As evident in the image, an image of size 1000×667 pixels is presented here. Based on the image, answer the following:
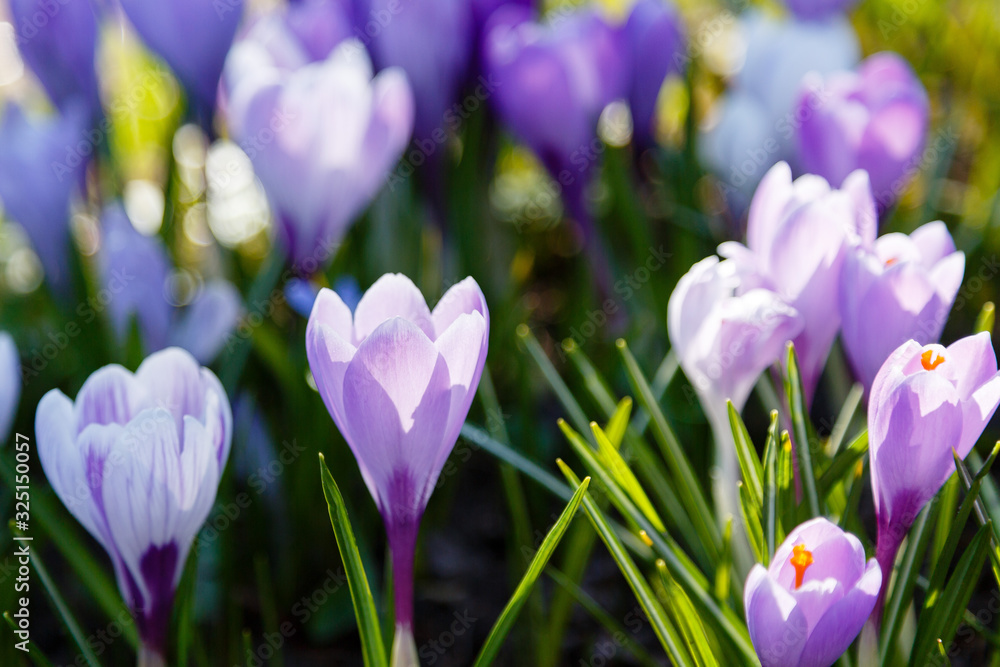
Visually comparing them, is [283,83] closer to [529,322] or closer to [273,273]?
[273,273]

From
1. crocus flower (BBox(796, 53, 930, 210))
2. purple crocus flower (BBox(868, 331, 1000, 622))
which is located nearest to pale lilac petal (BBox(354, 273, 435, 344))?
purple crocus flower (BBox(868, 331, 1000, 622))

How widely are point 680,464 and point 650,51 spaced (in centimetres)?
75

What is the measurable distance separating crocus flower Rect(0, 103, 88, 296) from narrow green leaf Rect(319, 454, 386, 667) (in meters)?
0.79

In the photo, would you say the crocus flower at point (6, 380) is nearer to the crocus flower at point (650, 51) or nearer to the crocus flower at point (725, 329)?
the crocus flower at point (725, 329)

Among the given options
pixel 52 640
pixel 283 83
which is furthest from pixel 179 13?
pixel 52 640

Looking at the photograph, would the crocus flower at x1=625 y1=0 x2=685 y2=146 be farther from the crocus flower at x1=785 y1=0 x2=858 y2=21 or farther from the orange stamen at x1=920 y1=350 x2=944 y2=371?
the orange stamen at x1=920 y1=350 x2=944 y2=371

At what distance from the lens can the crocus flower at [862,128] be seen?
41.2 inches

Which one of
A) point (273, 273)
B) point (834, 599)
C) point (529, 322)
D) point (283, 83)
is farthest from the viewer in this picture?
point (529, 322)

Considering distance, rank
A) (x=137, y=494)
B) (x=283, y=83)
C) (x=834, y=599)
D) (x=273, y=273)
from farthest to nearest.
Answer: (x=273, y=273)
(x=283, y=83)
(x=137, y=494)
(x=834, y=599)

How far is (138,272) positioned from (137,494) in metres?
0.52

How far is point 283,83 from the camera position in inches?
42.2

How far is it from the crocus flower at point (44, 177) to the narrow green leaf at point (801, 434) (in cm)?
99

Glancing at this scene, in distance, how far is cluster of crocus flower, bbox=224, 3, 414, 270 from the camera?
41.7 inches

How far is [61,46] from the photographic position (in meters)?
1.30
